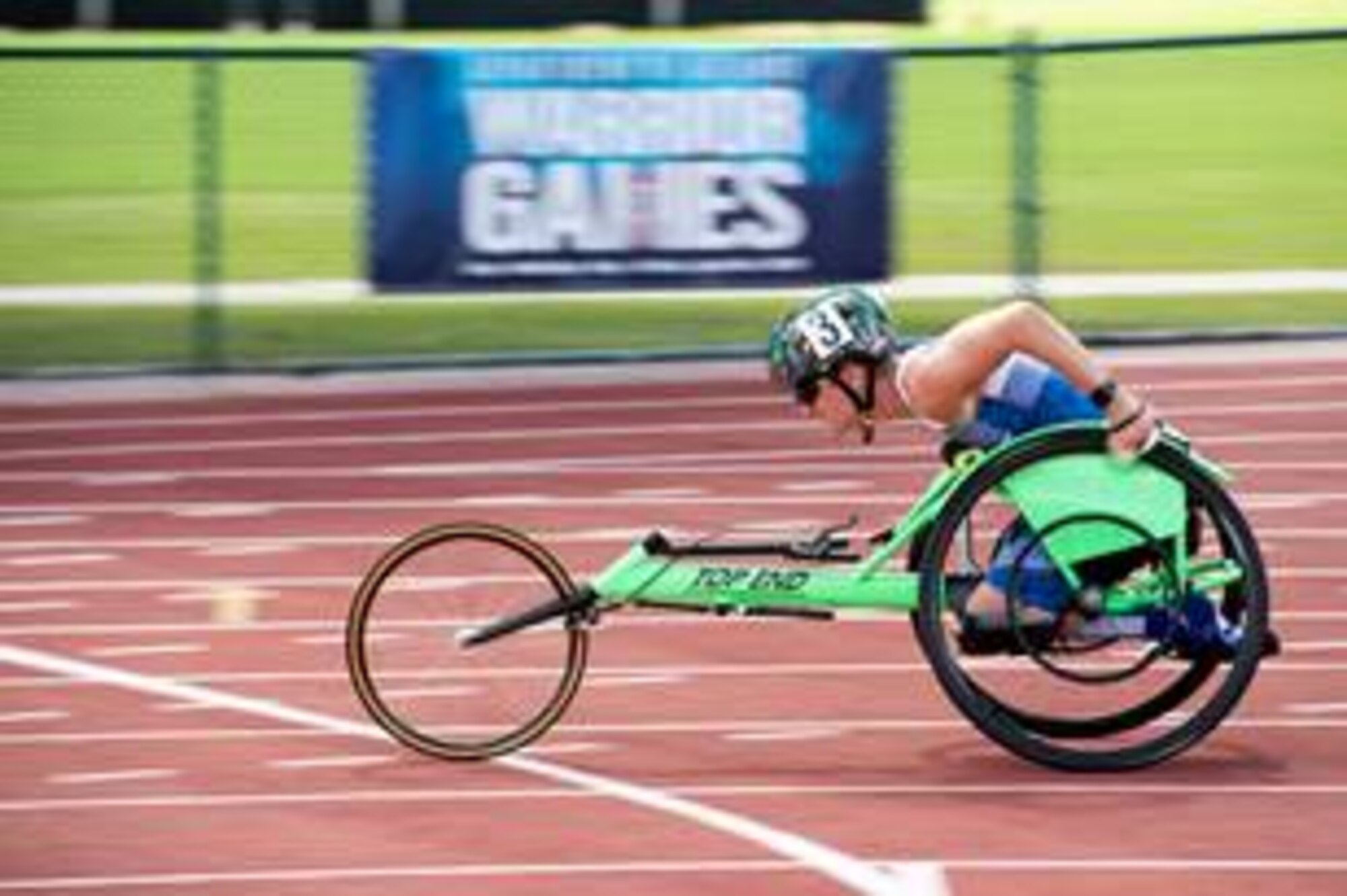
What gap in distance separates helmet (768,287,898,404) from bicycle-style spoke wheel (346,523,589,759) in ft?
2.52

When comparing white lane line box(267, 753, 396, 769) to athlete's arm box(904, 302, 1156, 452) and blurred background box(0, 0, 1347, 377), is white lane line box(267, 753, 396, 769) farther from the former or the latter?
blurred background box(0, 0, 1347, 377)

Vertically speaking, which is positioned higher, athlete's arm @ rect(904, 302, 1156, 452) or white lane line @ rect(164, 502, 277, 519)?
athlete's arm @ rect(904, 302, 1156, 452)

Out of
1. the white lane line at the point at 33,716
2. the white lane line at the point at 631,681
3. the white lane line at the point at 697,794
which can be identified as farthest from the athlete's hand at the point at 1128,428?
the white lane line at the point at 33,716

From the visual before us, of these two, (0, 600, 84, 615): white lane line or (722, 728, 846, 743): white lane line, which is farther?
(0, 600, 84, 615): white lane line

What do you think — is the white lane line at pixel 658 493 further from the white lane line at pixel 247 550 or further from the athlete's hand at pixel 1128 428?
the athlete's hand at pixel 1128 428

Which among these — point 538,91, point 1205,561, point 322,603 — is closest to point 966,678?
point 1205,561

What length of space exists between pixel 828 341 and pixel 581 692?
154 centimetres

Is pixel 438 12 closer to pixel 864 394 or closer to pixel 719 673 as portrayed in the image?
pixel 719 673

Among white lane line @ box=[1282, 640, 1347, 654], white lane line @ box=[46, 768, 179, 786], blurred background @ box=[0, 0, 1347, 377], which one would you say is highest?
white lane line @ box=[46, 768, 179, 786]

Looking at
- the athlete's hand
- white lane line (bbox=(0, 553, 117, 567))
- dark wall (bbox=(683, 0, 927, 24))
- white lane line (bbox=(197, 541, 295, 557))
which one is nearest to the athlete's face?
the athlete's hand

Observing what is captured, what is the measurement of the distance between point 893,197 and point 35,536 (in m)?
5.60

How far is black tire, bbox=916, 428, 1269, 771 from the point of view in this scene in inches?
439

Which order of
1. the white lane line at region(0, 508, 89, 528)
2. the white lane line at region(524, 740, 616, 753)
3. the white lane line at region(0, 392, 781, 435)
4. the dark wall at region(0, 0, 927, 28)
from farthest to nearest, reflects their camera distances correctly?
the dark wall at region(0, 0, 927, 28) < the white lane line at region(0, 392, 781, 435) < the white lane line at region(0, 508, 89, 528) < the white lane line at region(524, 740, 616, 753)

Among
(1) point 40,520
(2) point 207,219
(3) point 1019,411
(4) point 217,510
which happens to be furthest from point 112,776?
(2) point 207,219
